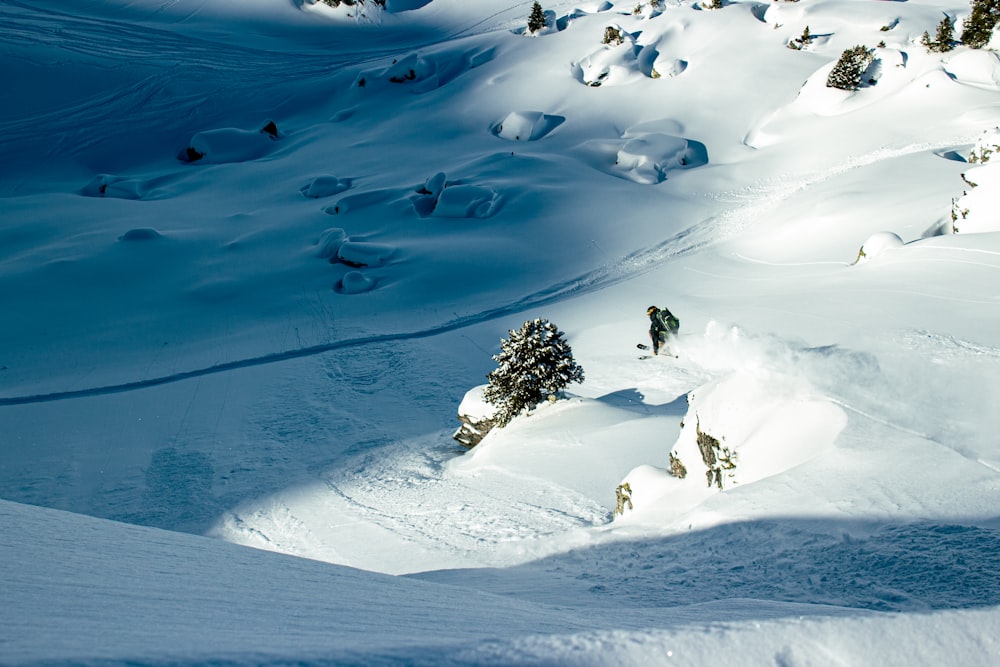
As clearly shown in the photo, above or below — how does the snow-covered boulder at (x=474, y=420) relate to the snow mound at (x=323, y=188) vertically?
above

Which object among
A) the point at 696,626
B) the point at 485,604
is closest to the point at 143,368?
the point at 485,604

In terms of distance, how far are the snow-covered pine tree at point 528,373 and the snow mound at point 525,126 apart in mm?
22145

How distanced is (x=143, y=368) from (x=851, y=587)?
581 inches

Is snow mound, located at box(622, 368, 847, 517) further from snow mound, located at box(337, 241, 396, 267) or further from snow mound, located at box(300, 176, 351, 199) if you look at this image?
snow mound, located at box(300, 176, 351, 199)

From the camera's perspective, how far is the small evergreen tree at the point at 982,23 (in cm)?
2923

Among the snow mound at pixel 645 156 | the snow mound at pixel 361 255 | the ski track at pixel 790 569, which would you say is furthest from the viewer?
the snow mound at pixel 645 156

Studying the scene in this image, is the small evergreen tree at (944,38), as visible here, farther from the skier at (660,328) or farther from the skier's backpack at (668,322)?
the skier at (660,328)

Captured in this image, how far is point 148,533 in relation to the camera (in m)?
3.23

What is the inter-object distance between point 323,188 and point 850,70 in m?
22.1

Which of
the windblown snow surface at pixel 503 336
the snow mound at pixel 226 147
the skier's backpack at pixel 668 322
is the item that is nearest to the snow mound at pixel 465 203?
the windblown snow surface at pixel 503 336

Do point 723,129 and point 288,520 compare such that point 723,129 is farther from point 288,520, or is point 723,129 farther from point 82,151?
point 82,151

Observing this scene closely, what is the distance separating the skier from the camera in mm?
12951

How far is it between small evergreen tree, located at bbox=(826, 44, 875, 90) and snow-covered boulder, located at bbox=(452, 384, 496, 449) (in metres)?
25.9

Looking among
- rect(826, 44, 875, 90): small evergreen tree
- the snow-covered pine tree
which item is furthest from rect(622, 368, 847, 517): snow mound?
rect(826, 44, 875, 90): small evergreen tree
